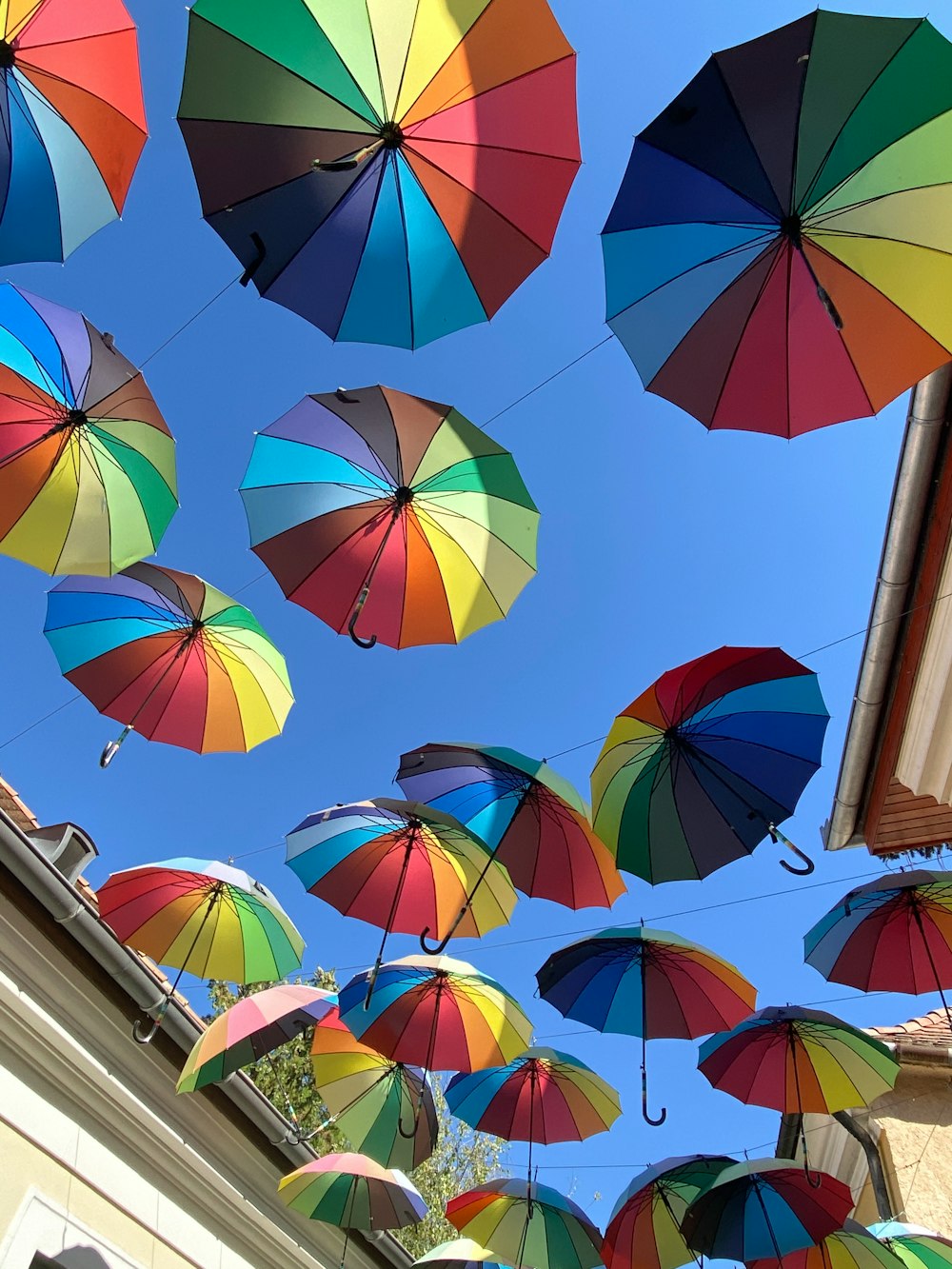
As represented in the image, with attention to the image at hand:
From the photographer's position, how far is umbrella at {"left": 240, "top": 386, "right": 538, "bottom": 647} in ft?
16.7

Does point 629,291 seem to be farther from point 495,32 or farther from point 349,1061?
point 349,1061

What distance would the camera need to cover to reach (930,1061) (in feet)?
29.7

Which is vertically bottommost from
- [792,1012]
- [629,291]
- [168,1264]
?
[168,1264]

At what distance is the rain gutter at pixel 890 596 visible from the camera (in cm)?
616

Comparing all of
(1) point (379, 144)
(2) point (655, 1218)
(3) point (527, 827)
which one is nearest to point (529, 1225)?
(2) point (655, 1218)

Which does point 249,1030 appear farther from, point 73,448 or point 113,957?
point 73,448

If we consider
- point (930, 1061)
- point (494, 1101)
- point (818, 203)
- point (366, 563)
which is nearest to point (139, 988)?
point (494, 1101)

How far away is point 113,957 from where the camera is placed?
693cm

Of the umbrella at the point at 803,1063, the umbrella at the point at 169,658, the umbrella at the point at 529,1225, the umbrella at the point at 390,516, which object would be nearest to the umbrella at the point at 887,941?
the umbrella at the point at 803,1063

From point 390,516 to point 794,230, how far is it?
104 inches

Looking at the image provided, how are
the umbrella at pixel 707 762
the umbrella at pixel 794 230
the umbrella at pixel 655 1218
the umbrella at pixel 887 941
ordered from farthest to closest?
1. the umbrella at pixel 655 1218
2. the umbrella at pixel 887 941
3. the umbrella at pixel 707 762
4. the umbrella at pixel 794 230

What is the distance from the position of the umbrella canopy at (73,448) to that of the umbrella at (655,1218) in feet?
20.5

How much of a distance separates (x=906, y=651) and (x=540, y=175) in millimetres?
5247

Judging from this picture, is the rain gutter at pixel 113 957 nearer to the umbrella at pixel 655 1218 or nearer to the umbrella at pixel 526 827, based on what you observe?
the umbrella at pixel 526 827
